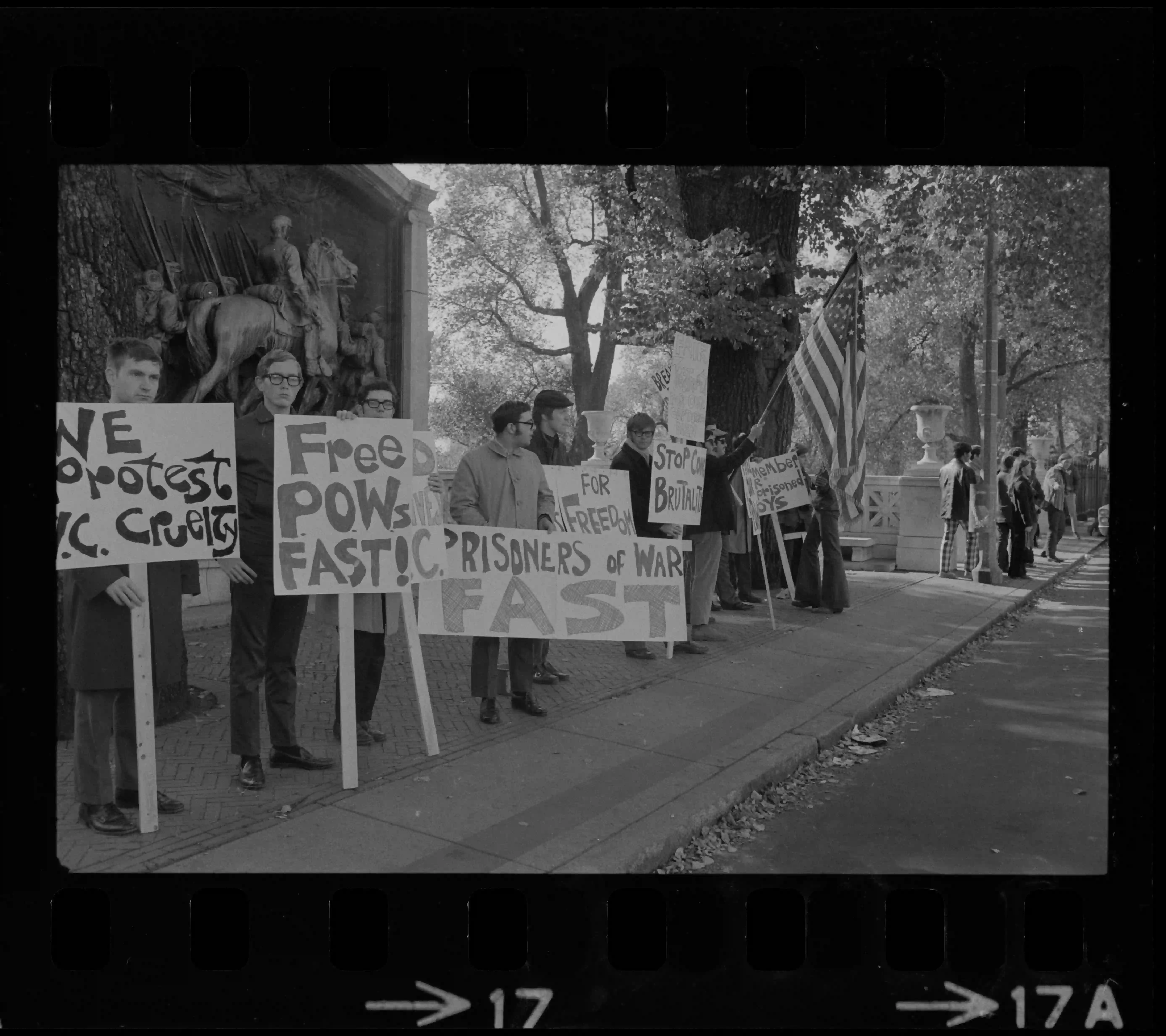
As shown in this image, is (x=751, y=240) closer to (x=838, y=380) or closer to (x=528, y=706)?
(x=838, y=380)

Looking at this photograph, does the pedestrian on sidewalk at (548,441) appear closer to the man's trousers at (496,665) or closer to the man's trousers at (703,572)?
the man's trousers at (496,665)

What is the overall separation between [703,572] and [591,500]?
246 cm

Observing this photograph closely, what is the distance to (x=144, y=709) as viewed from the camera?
434 cm

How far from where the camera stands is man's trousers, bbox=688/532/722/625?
9.29 meters

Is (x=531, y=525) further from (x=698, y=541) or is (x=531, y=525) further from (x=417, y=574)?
(x=698, y=541)

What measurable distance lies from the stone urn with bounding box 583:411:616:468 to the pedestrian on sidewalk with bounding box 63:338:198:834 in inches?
263

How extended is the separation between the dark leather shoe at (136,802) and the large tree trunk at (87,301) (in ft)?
3.89

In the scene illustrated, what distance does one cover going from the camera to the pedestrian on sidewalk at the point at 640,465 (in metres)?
8.00

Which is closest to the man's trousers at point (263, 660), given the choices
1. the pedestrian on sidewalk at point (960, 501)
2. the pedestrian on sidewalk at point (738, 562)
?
the pedestrian on sidewalk at point (738, 562)

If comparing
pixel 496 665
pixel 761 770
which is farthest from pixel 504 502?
pixel 761 770

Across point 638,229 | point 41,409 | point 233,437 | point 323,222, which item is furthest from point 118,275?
point 638,229

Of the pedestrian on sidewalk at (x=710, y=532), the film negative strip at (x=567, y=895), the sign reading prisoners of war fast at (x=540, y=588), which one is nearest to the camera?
the film negative strip at (x=567, y=895)

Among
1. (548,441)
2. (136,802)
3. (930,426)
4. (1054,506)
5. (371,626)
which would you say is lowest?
(136,802)

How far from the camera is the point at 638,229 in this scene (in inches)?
464
